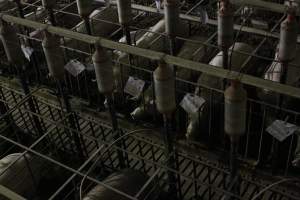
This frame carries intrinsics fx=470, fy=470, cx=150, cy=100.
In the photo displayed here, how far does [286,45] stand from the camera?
1.82 meters

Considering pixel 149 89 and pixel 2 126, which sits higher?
pixel 149 89

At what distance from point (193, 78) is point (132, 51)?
2.62 ft

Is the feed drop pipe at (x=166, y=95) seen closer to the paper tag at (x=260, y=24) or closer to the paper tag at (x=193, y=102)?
the paper tag at (x=193, y=102)

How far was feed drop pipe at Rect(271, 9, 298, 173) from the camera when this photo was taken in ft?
5.74

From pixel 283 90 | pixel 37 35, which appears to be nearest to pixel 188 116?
pixel 283 90

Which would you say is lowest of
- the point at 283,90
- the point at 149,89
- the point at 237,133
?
the point at 149,89

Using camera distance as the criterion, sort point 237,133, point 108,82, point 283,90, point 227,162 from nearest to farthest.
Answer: point 283,90 → point 237,133 → point 108,82 → point 227,162

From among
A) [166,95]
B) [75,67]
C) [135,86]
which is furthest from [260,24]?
[166,95]

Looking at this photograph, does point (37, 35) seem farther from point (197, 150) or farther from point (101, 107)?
point (197, 150)

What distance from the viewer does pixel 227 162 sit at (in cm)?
201

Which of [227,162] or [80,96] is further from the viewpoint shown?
[80,96]

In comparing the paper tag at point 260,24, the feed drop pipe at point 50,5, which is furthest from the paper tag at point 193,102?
the feed drop pipe at point 50,5

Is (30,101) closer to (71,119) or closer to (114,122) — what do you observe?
(71,119)

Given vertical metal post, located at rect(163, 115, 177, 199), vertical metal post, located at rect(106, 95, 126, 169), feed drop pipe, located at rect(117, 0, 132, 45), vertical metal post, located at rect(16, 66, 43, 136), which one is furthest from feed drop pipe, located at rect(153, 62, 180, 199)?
vertical metal post, located at rect(16, 66, 43, 136)
